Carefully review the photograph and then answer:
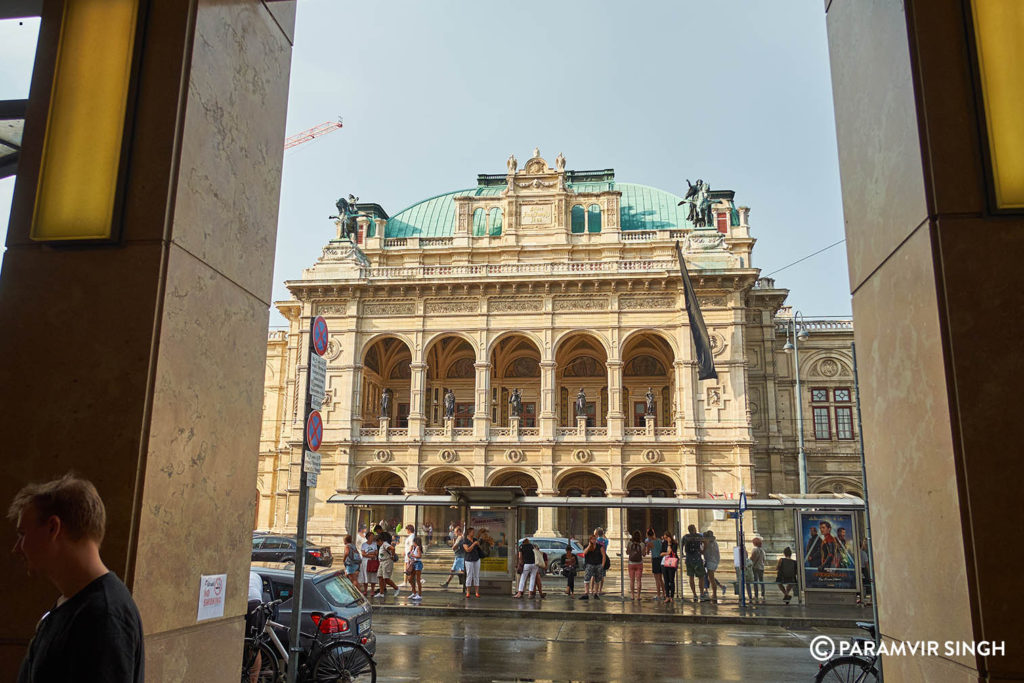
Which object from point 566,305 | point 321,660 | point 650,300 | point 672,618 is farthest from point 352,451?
point 321,660

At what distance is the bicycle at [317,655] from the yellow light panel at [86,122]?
5361 millimetres

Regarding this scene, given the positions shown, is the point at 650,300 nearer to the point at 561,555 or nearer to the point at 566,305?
the point at 566,305

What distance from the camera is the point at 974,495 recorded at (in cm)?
359

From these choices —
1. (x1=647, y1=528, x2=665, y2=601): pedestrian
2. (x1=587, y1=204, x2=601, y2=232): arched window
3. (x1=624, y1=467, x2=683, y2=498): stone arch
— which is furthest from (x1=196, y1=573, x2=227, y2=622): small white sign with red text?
(x1=587, y1=204, x2=601, y2=232): arched window

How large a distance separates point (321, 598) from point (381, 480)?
32.3 m

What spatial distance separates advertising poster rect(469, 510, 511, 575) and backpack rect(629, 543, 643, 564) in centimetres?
356

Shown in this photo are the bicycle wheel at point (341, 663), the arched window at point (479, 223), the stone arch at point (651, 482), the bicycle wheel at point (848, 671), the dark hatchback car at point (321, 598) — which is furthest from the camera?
the arched window at point (479, 223)

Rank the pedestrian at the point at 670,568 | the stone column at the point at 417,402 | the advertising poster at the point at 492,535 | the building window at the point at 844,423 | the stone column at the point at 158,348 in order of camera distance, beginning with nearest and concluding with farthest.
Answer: the stone column at the point at 158,348
the pedestrian at the point at 670,568
the advertising poster at the point at 492,535
the stone column at the point at 417,402
the building window at the point at 844,423

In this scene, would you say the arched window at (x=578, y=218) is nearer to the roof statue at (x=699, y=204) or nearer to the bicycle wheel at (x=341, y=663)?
the roof statue at (x=699, y=204)

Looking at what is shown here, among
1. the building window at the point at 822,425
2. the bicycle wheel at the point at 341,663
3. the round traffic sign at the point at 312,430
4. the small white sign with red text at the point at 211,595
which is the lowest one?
the bicycle wheel at the point at 341,663

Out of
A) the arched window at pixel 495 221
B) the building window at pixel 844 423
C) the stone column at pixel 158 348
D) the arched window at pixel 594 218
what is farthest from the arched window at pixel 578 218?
the stone column at pixel 158 348

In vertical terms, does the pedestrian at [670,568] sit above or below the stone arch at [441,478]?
below

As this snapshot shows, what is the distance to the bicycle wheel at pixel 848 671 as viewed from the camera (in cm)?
820

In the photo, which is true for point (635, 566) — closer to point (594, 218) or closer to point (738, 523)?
point (738, 523)
